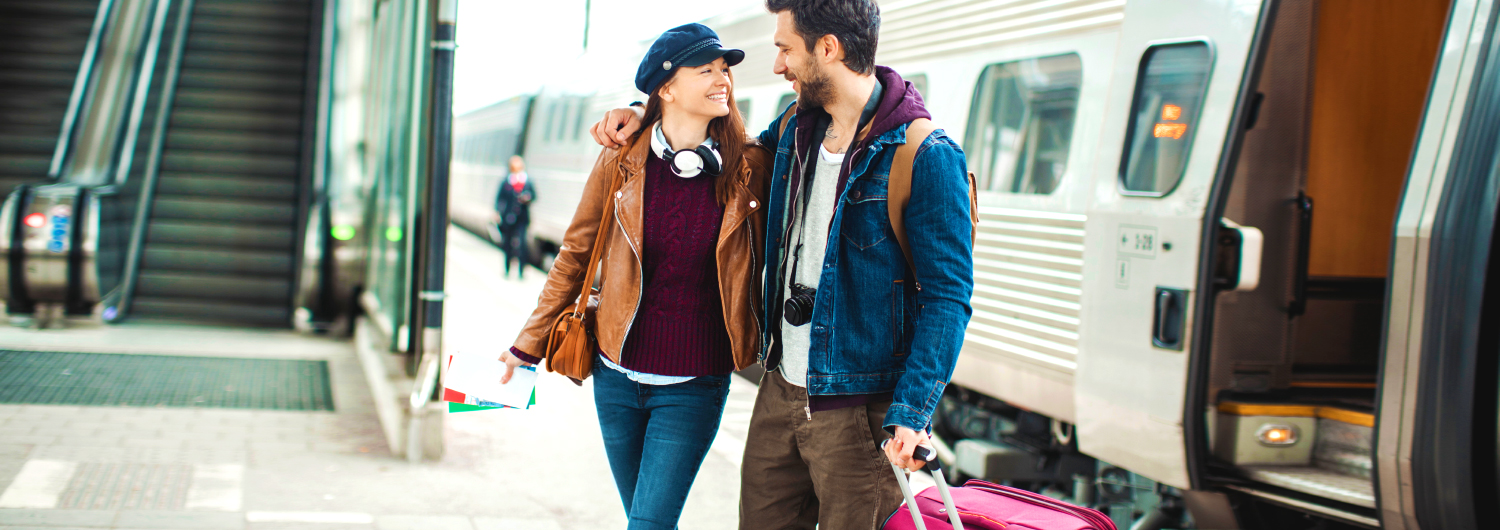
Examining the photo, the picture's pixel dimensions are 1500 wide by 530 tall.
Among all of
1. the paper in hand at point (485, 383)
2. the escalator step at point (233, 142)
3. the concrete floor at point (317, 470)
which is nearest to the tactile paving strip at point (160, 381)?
the concrete floor at point (317, 470)

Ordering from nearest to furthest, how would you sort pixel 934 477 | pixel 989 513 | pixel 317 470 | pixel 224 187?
pixel 934 477 < pixel 989 513 < pixel 317 470 < pixel 224 187

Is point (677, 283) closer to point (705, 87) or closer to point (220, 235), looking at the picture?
point (705, 87)

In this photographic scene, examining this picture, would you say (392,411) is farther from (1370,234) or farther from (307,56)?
(307,56)

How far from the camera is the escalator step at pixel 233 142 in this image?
9734 mm

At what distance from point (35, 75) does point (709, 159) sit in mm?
10089

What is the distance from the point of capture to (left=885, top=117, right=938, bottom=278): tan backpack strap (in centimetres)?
207

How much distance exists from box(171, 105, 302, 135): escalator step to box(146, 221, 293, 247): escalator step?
1.14 meters

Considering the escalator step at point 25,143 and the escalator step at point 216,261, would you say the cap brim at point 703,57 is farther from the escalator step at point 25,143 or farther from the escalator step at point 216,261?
the escalator step at point 25,143

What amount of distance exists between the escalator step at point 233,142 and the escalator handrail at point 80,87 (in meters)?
0.74

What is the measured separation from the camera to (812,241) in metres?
2.22

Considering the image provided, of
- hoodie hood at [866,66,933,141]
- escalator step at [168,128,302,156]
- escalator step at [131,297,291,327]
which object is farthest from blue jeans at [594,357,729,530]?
escalator step at [168,128,302,156]

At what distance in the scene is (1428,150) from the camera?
3.13 m

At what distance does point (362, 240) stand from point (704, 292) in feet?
23.4

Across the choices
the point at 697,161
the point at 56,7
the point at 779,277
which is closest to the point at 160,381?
the point at 697,161
